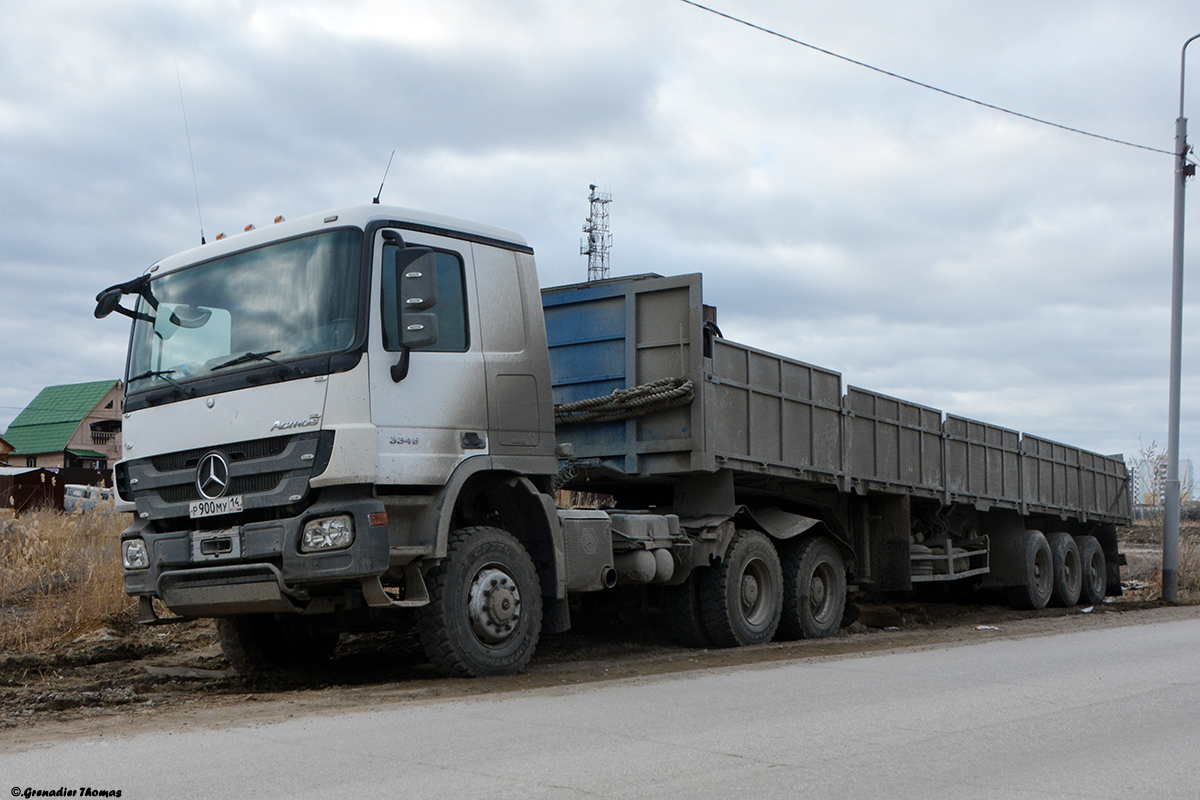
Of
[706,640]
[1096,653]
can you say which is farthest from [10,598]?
[1096,653]

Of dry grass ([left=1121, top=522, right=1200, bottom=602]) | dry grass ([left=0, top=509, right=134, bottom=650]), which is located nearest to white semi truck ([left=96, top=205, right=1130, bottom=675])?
dry grass ([left=0, top=509, right=134, bottom=650])

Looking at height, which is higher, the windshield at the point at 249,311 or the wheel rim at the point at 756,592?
the windshield at the point at 249,311

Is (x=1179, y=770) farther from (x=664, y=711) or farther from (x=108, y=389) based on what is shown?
(x=108, y=389)

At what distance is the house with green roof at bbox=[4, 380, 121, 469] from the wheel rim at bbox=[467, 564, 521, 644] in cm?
5085

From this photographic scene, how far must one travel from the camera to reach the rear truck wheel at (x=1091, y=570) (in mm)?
18984

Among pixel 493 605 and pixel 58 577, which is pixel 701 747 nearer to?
pixel 493 605

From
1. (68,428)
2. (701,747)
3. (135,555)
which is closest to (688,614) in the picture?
(135,555)

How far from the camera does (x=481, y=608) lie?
26.0 feet

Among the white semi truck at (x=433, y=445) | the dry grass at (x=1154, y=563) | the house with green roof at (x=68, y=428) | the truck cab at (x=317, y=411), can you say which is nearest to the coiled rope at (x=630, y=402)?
the white semi truck at (x=433, y=445)

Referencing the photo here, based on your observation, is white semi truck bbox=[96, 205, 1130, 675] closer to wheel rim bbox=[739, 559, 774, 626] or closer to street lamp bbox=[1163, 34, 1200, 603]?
wheel rim bbox=[739, 559, 774, 626]

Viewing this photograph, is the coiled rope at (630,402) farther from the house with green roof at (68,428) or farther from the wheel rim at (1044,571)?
the house with green roof at (68,428)

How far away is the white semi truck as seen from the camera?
734 cm

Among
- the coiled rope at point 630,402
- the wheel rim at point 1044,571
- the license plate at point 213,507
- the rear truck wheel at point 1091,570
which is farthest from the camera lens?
the rear truck wheel at point 1091,570

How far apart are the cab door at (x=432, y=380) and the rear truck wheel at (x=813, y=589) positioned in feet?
15.5
